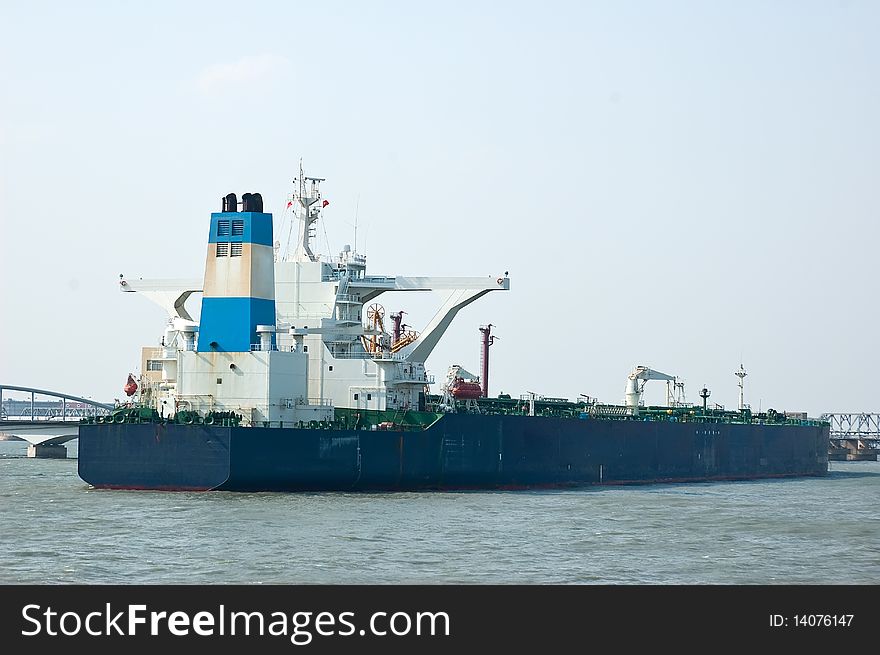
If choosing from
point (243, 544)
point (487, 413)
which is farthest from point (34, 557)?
point (487, 413)

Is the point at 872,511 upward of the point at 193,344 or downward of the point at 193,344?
downward

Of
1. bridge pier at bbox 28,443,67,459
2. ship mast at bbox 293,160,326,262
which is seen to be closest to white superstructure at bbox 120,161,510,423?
ship mast at bbox 293,160,326,262

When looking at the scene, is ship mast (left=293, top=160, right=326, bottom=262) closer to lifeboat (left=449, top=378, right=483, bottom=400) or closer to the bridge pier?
lifeboat (left=449, top=378, right=483, bottom=400)

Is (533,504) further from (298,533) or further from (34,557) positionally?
(34,557)

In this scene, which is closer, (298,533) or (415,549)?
(415,549)

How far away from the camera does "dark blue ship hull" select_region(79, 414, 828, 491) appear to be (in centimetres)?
4016

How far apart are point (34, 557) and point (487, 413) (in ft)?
80.9

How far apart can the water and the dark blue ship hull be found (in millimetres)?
886

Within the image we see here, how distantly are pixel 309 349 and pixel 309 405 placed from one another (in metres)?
3.59

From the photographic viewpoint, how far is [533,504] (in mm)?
41719

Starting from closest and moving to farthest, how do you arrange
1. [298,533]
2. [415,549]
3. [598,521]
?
[415,549], [298,533], [598,521]

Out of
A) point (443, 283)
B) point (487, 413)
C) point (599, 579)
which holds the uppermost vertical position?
point (443, 283)

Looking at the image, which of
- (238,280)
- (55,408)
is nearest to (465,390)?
(238,280)

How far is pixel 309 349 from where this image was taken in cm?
4700
